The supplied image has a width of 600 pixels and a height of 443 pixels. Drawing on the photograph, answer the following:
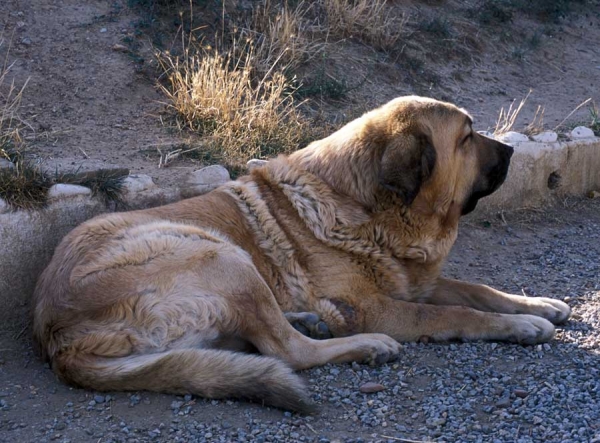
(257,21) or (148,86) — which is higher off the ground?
(257,21)

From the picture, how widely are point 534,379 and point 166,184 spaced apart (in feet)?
9.42

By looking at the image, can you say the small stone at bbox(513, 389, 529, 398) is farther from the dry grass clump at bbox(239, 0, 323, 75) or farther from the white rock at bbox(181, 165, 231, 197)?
the dry grass clump at bbox(239, 0, 323, 75)

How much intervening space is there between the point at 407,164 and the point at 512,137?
279 cm

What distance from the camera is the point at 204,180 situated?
5.50m

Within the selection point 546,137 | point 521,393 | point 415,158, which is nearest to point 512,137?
point 546,137

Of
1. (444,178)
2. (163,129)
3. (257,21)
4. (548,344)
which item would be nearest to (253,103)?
(163,129)

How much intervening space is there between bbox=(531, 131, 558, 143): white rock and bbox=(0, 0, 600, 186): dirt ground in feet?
3.17

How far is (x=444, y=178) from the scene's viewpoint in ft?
14.8

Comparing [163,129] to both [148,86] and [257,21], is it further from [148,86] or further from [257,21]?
[257,21]

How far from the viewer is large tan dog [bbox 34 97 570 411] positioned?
3689mm

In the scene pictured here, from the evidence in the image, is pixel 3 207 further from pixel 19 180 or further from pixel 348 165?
pixel 348 165

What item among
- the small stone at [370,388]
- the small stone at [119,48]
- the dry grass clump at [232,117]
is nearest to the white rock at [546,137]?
the dry grass clump at [232,117]

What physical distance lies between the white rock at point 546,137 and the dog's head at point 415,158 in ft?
7.61

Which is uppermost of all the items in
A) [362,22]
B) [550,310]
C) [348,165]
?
[348,165]
